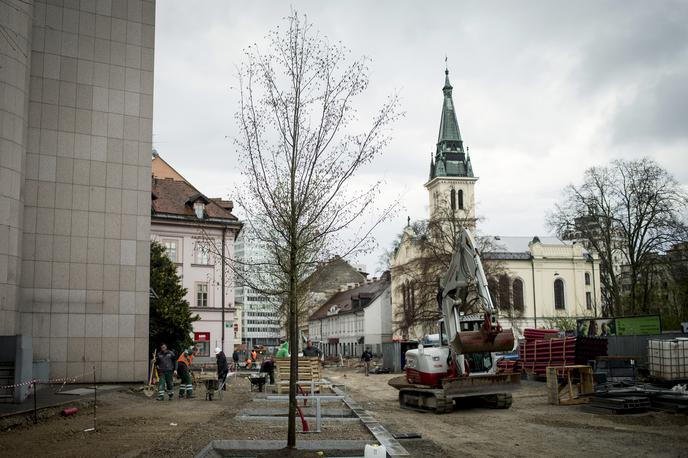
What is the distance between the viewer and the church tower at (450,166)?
3752 inches

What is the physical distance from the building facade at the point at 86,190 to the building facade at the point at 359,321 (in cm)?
5680

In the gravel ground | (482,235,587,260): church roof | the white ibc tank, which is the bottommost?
the gravel ground

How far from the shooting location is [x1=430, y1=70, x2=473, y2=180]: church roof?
3799 inches

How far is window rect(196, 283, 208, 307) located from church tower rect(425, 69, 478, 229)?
48356mm


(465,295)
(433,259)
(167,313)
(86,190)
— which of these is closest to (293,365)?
(465,295)

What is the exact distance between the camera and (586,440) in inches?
530

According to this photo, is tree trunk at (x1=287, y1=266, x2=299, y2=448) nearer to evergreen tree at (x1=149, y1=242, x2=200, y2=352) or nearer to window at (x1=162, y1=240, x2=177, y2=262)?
evergreen tree at (x1=149, y1=242, x2=200, y2=352)

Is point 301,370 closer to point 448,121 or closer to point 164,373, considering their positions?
A: point 164,373

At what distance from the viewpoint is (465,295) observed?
2039 centimetres

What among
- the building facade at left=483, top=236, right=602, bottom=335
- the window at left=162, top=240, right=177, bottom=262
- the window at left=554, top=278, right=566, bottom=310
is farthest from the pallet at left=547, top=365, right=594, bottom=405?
the window at left=554, top=278, right=566, bottom=310

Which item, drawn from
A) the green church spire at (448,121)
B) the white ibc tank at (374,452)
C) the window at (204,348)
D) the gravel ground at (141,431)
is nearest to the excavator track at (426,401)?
the gravel ground at (141,431)

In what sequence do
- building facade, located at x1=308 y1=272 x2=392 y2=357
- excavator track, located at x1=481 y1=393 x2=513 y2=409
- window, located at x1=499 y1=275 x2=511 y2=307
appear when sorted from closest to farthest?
excavator track, located at x1=481 y1=393 x2=513 y2=409
window, located at x1=499 y1=275 x2=511 y2=307
building facade, located at x1=308 y1=272 x2=392 y2=357

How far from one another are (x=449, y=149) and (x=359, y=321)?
2908cm

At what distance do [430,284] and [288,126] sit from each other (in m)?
41.5
